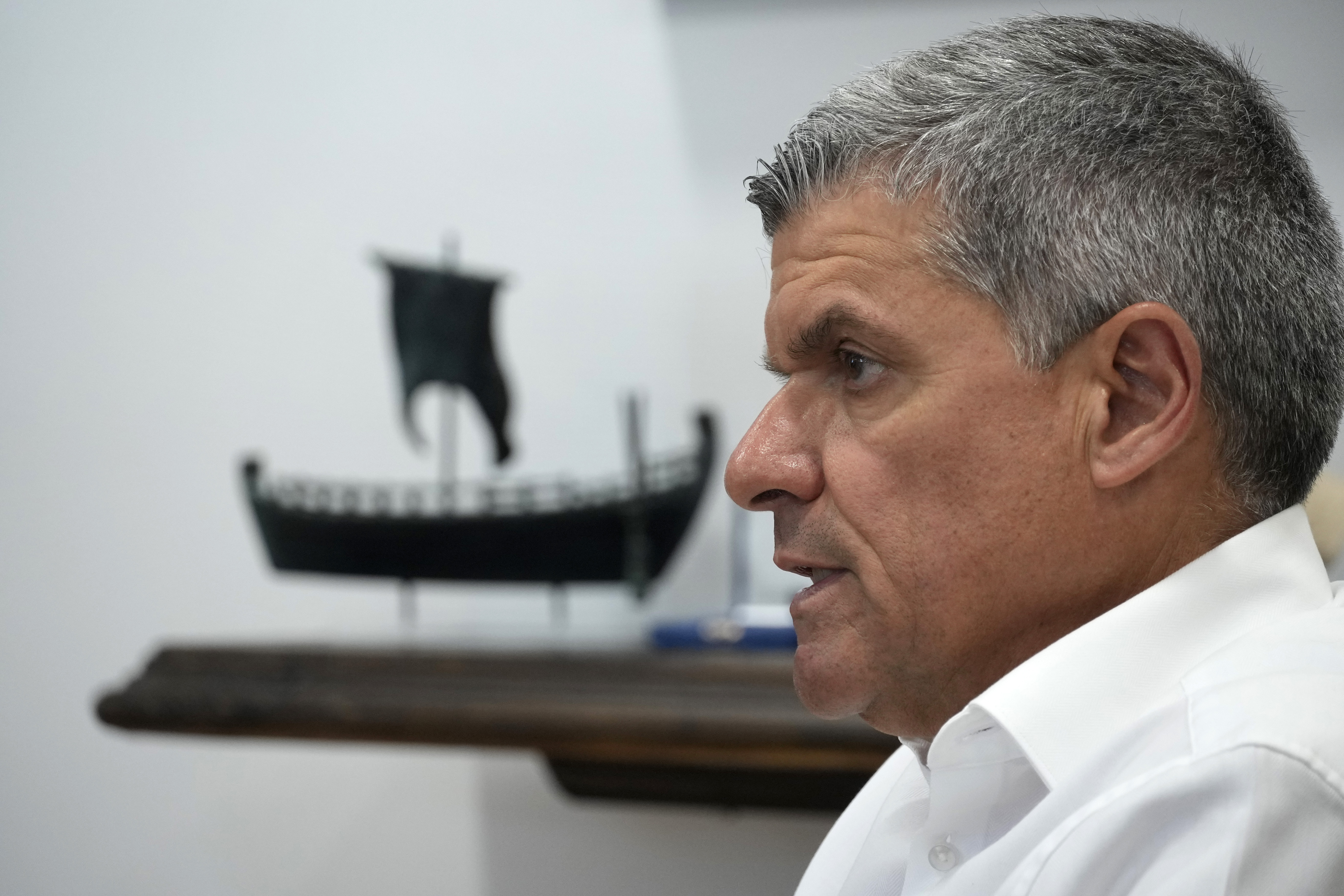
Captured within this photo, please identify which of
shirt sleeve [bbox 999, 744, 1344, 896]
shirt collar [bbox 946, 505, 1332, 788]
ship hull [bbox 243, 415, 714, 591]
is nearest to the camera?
shirt sleeve [bbox 999, 744, 1344, 896]

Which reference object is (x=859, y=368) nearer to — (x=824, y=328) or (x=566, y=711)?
(x=824, y=328)

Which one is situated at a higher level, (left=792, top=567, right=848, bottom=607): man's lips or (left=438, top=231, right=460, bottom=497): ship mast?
(left=792, top=567, right=848, bottom=607): man's lips

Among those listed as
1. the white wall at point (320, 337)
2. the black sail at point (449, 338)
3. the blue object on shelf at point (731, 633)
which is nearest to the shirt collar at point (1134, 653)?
the blue object on shelf at point (731, 633)

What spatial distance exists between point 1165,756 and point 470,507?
114cm

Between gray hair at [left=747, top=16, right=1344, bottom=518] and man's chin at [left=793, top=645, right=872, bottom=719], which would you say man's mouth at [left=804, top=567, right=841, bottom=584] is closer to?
man's chin at [left=793, top=645, right=872, bottom=719]

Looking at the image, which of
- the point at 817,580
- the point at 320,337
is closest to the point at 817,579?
the point at 817,580

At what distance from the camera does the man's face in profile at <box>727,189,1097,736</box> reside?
21.6 inches

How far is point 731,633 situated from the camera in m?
1.22

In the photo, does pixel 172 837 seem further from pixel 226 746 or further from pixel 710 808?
pixel 710 808

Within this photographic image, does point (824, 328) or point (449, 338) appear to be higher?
point (824, 328)

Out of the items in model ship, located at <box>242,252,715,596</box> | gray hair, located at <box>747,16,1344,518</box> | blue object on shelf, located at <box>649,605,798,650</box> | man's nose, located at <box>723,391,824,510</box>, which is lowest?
blue object on shelf, located at <box>649,605,798,650</box>

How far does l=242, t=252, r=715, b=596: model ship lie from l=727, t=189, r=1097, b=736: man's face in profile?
0.79 metres

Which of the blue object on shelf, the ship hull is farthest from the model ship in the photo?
the blue object on shelf

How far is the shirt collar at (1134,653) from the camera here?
1.64 ft
